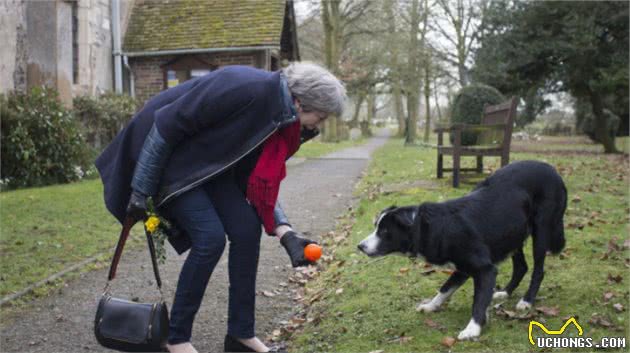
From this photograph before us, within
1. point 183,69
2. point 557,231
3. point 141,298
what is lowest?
point 141,298

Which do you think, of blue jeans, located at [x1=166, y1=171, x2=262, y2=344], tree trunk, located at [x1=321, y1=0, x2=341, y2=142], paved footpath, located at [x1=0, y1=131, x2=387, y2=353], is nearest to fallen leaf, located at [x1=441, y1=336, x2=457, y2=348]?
blue jeans, located at [x1=166, y1=171, x2=262, y2=344]

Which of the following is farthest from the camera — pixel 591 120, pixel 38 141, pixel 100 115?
pixel 591 120

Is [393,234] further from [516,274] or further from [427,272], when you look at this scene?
[427,272]

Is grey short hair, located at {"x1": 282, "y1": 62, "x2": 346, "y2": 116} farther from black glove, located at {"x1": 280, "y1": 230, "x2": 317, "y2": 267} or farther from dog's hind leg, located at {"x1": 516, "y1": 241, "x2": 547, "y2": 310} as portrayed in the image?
dog's hind leg, located at {"x1": 516, "y1": 241, "x2": 547, "y2": 310}

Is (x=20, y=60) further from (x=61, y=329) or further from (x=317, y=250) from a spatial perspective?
(x=317, y=250)

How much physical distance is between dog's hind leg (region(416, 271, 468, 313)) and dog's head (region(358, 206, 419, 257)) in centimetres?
53

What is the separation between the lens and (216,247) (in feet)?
12.2

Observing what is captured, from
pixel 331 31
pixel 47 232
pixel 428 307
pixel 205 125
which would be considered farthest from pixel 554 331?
pixel 331 31

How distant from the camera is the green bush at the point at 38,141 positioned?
39.9ft

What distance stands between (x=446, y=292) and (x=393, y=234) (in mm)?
686

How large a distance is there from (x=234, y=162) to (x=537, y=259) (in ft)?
8.22

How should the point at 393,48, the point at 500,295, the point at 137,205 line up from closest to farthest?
the point at 137,205, the point at 500,295, the point at 393,48

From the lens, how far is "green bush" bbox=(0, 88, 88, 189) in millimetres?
12148

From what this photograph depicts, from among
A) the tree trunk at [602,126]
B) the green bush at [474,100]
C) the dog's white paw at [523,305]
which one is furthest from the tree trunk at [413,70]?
the dog's white paw at [523,305]
